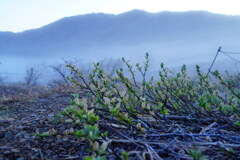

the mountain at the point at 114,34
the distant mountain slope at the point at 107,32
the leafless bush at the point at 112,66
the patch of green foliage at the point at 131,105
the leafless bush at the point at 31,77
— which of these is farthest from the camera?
the distant mountain slope at the point at 107,32

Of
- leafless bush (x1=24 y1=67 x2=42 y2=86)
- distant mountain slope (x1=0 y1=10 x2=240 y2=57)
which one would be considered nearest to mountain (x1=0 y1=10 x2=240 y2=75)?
distant mountain slope (x1=0 y1=10 x2=240 y2=57)

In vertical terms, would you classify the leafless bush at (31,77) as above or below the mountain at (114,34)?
below

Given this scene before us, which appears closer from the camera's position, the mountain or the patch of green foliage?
the patch of green foliage

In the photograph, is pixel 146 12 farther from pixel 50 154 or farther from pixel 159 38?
pixel 50 154

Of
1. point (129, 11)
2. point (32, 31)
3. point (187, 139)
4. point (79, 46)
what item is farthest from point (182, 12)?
point (187, 139)

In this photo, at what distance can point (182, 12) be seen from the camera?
73.0 m

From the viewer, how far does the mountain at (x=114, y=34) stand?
65.1 m

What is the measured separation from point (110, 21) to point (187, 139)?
77.4 meters

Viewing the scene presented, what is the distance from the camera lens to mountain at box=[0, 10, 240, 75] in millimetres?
65125

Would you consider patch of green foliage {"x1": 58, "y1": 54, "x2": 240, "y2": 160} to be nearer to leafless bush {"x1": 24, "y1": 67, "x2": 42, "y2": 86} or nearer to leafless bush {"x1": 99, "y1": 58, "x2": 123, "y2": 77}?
leafless bush {"x1": 99, "y1": 58, "x2": 123, "y2": 77}

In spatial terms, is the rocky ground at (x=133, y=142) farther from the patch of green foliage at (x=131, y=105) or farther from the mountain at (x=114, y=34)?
the mountain at (x=114, y=34)

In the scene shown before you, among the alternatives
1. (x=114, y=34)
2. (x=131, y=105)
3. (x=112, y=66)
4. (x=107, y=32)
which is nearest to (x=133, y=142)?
(x=131, y=105)

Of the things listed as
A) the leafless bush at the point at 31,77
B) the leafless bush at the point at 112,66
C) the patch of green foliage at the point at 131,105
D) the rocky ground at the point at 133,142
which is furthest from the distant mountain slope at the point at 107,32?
the rocky ground at the point at 133,142

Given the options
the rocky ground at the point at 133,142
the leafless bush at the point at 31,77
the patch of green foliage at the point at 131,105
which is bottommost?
the leafless bush at the point at 31,77
